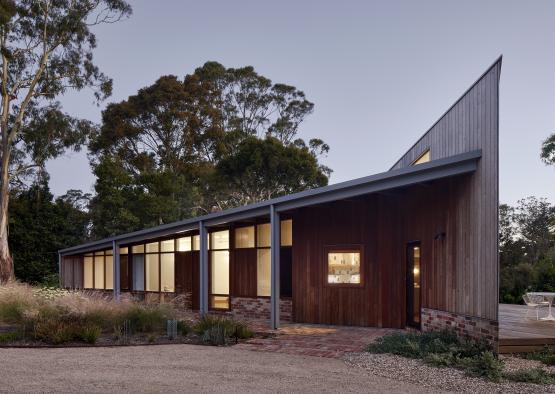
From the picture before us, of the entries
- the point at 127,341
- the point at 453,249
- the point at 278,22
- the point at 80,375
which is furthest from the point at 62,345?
the point at 278,22

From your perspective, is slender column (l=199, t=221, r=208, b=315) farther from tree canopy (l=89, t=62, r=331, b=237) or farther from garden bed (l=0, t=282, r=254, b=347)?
tree canopy (l=89, t=62, r=331, b=237)

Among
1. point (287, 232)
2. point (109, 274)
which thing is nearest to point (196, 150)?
point (109, 274)

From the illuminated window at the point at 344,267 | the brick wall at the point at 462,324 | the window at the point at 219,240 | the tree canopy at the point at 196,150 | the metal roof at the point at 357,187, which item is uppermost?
the tree canopy at the point at 196,150

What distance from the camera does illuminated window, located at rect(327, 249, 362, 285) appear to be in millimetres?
11586

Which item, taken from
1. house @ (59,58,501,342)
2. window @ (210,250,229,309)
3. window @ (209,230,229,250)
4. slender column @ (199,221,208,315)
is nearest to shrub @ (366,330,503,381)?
house @ (59,58,501,342)

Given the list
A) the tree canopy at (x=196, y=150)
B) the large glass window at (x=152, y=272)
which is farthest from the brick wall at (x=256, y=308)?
the tree canopy at (x=196, y=150)

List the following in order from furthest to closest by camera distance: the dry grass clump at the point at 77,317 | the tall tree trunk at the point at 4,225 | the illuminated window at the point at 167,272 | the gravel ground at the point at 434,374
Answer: the tall tree trunk at the point at 4,225 → the illuminated window at the point at 167,272 → the dry grass clump at the point at 77,317 → the gravel ground at the point at 434,374

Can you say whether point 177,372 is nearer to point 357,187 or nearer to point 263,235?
point 357,187

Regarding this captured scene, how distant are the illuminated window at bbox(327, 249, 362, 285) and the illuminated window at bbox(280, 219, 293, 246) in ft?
4.34

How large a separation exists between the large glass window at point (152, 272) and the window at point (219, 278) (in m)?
2.95

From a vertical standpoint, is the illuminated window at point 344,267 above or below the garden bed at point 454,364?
above

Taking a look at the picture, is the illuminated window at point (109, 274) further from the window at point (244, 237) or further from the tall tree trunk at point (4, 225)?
the window at point (244, 237)

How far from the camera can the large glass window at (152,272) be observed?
674 inches

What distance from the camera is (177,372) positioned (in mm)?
6680
